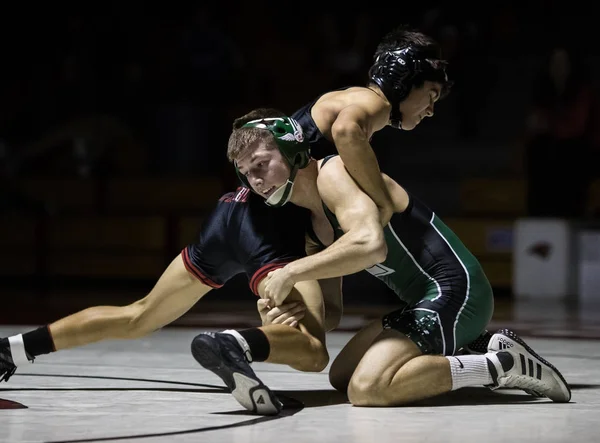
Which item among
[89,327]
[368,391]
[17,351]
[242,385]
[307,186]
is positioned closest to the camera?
[242,385]

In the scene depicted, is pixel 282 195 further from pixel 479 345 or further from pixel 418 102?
pixel 479 345

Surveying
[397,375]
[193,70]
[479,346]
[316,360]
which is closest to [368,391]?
[397,375]

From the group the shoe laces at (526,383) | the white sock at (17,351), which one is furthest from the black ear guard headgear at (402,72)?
the white sock at (17,351)

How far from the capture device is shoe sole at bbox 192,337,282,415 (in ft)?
10.7

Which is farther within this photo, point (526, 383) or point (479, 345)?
Result: point (479, 345)

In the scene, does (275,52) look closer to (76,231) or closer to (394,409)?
(76,231)

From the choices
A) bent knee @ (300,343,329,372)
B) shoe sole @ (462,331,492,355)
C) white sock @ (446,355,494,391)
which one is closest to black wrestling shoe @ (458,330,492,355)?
shoe sole @ (462,331,492,355)

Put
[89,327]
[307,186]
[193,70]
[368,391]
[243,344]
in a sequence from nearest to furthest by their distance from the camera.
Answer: [243,344], [368,391], [307,186], [89,327], [193,70]

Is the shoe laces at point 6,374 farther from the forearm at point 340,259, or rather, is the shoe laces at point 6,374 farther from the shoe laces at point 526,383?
the shoe laces at point 526,383

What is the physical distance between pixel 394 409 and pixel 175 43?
8.78 meters

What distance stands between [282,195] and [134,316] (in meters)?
0.69

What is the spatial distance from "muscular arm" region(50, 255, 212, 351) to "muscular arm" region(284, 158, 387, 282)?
0.58 m

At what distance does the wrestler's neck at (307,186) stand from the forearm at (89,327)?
72 cm

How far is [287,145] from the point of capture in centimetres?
362
